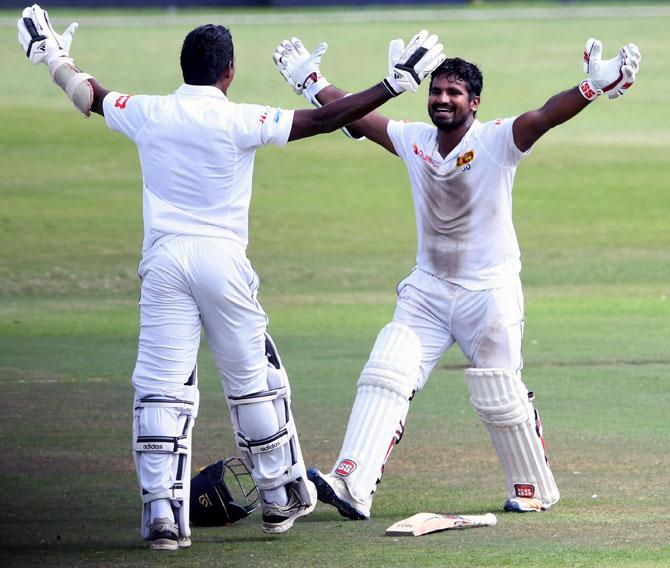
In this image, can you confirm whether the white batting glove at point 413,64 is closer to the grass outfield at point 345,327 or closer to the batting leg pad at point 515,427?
the batting leg pad at point 515,427

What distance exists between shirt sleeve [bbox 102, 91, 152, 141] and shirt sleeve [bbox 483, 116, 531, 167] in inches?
60.8

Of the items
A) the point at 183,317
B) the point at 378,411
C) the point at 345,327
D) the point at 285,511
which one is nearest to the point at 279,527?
the point at 285,511

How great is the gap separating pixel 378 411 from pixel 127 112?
1.70m

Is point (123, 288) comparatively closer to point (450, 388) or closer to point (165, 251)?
point (450, 388)

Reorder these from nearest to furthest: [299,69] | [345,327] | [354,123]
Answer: [354,123], [299,69], [345,327]

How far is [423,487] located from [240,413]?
1271 mm

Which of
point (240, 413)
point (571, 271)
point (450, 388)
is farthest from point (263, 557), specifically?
point (571, 271)

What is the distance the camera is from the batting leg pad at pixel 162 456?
6.64 meters

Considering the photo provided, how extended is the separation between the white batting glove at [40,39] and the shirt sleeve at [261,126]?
3.69 feet

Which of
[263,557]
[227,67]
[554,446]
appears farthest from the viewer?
[554,446]

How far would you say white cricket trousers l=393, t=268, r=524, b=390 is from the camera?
745 cm

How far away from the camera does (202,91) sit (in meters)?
6.82

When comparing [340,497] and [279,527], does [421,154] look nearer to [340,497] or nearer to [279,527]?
[340,497]

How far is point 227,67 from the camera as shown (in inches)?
270
